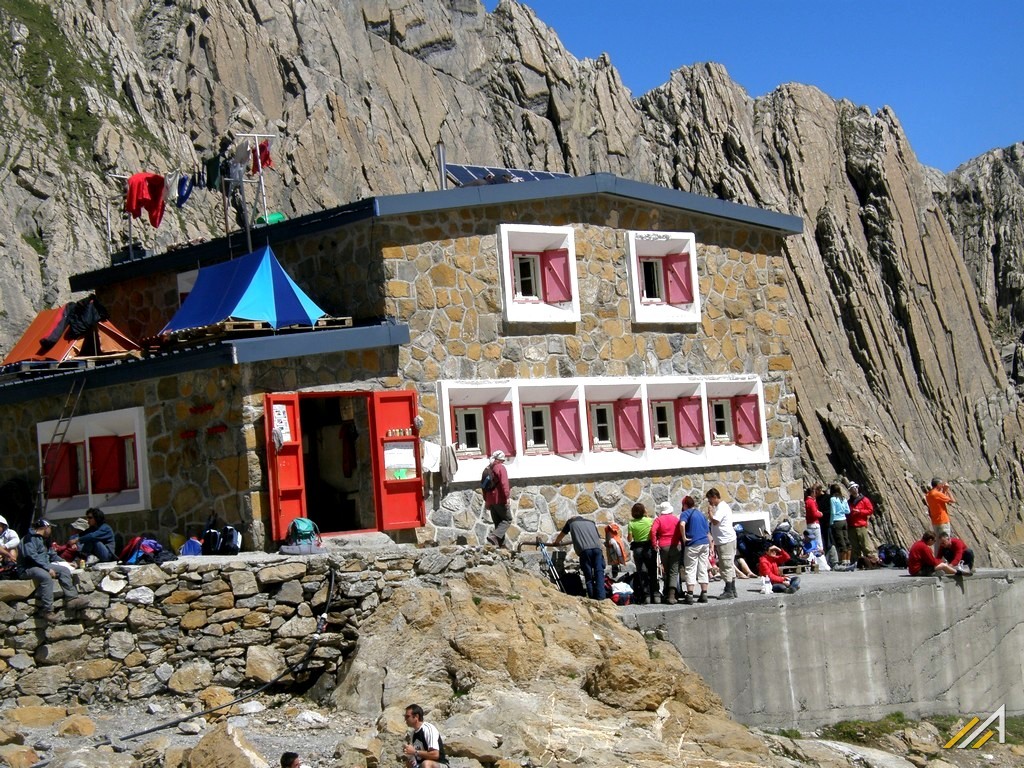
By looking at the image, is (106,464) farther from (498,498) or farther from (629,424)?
(629,424)

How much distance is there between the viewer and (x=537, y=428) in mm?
20016

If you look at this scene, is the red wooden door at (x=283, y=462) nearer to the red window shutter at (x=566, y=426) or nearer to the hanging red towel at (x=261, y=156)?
the red window shutter at (x=566, y=426)

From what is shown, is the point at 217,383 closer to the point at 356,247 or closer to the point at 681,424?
the point at 356,247

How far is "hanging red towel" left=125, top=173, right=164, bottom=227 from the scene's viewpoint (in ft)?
76.1

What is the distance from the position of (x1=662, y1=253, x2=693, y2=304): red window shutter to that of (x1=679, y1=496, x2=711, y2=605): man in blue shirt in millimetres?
5065

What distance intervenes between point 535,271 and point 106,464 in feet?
21.8

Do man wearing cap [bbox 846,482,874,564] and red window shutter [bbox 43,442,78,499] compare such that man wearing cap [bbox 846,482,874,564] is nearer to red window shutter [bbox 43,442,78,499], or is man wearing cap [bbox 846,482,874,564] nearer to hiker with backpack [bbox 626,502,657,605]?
hiker with backpack [bbox 626,502,657,605]

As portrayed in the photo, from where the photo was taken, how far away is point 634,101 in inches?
2913

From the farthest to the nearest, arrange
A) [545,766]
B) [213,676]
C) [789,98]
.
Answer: [789,98], [213,676], [545,766]

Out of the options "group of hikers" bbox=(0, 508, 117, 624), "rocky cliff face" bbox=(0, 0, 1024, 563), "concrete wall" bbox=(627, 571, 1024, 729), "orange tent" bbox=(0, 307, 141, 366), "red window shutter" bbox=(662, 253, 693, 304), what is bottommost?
"concrete wall" bbox=(627, 571, 1024, 729)

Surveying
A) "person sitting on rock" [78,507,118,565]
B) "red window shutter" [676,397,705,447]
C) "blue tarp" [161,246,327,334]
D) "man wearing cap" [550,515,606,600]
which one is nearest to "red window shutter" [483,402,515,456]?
"man wearing cap" [550,515,606,600]

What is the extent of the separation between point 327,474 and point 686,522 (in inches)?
225

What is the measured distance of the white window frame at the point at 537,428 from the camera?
65.0ft

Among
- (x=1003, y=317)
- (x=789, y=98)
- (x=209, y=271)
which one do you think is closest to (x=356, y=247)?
(x=209, y=271)
